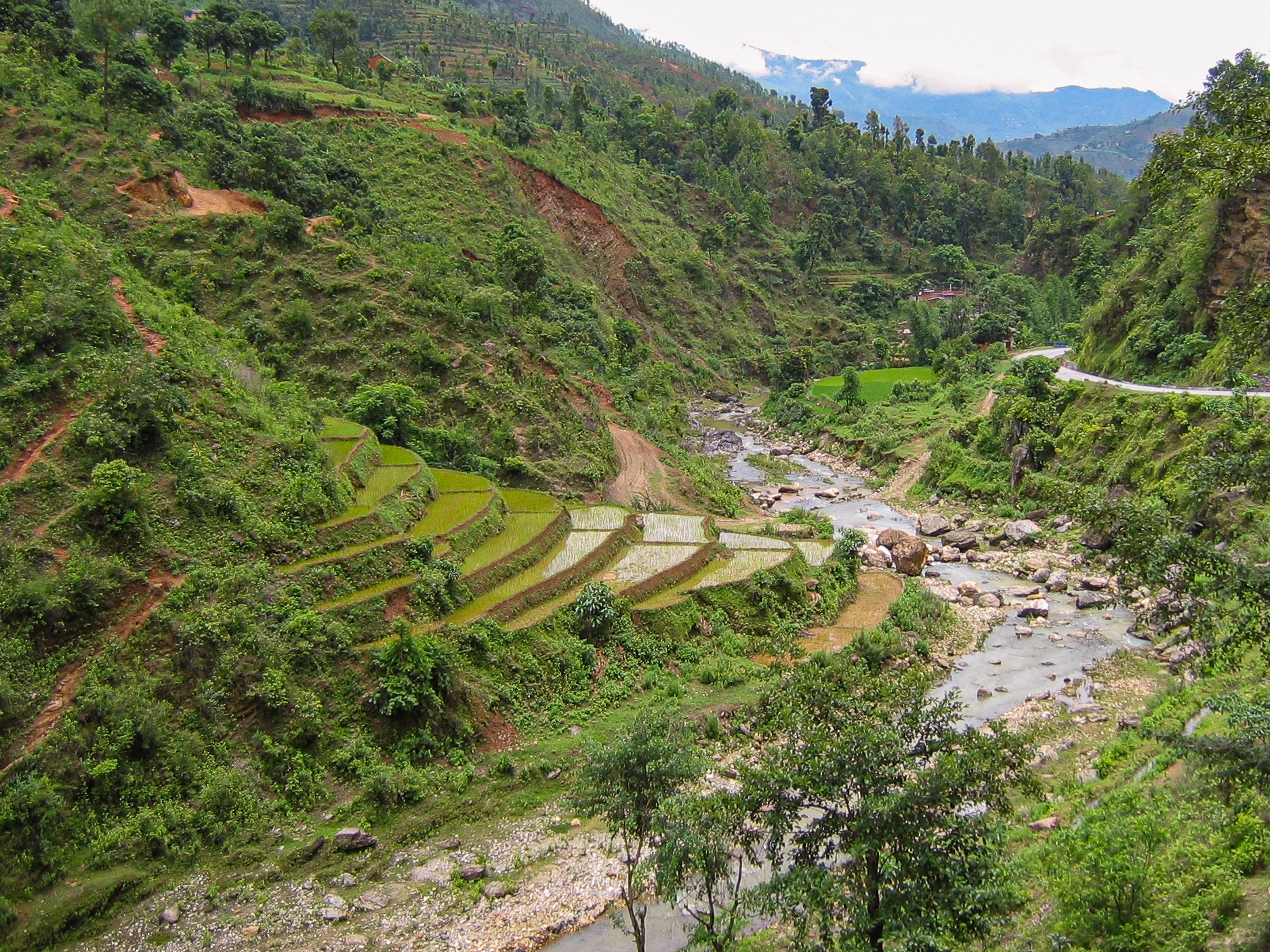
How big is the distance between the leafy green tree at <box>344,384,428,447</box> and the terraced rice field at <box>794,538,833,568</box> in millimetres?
15376

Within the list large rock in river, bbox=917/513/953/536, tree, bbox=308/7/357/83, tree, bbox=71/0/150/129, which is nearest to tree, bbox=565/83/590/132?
tree, bbox=308/7/357/83

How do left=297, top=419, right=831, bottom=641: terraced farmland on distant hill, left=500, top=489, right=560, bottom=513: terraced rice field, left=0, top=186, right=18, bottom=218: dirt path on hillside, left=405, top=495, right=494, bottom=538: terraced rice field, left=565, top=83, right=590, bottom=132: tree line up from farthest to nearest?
left=565, top=83, right=590, bottom=132: tree
left=500, top=489, right=560, bottom=513: terraced rice field
left=0, top=186, right=18, bottom=218: dirt path on hillside
left=405, top=495, right=494, bottom=538: terraced rice field
left=297, top=419, right=831, bottom=641: terraced farmland on distant hill

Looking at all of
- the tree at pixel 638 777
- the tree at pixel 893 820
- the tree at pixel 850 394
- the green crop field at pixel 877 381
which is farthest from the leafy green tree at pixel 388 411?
the green crop field at pixel 877 381

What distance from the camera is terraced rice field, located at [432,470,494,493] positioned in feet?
89.7

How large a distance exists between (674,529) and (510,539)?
710cm

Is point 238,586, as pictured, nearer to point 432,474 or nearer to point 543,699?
point 543,699

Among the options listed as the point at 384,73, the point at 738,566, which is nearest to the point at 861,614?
the point at 738,566

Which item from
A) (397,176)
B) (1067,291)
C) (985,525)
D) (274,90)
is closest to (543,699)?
(985,525)

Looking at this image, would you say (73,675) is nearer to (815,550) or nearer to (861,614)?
(861,614)

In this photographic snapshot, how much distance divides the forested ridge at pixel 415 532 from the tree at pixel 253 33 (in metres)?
0.38

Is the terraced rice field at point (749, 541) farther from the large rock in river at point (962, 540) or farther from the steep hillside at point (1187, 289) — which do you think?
the steep hillside at point (1187, 289)

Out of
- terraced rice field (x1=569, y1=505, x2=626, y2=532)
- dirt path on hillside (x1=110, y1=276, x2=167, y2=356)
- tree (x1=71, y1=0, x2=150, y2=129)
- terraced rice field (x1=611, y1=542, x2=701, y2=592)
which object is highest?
tree (x1=71, y1=0, x2=150, y2=129)

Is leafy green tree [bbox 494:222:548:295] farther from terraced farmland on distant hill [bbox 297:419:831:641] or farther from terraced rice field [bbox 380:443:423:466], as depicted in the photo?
terraced rice field [bbox 380:443:423:466]

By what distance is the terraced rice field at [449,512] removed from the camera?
77.4 ft
